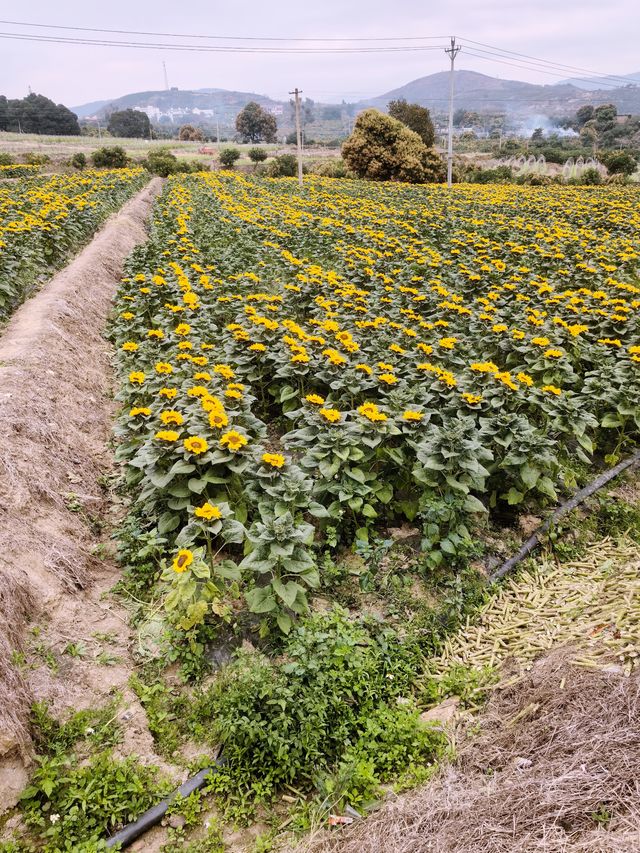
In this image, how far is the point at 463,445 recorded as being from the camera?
399cm

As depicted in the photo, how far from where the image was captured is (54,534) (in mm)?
4066

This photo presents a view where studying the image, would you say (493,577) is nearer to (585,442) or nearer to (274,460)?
(585,442)

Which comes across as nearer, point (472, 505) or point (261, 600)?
point (261, 600)

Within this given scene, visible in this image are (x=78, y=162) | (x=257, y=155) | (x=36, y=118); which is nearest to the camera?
(x=78, y=162)

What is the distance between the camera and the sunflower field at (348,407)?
12.5ft

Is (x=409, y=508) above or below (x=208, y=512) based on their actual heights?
below

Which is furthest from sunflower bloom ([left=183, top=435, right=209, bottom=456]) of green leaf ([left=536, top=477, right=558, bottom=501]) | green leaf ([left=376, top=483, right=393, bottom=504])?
green leaf ([left=536, top=477, right=558, bottom=501])

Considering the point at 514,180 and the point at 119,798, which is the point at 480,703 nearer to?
the point at 119,798

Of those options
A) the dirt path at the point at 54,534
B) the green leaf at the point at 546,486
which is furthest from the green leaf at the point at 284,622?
the green leaf at the point at 546,486

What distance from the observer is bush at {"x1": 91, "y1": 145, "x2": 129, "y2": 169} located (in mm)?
37281

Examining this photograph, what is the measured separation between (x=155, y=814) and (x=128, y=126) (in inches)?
4489

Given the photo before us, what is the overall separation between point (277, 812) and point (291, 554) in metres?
1.31

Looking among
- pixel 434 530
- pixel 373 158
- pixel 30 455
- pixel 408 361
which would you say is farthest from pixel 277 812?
pixel 373 158

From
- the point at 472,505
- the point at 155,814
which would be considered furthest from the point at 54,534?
the point at 472,505
